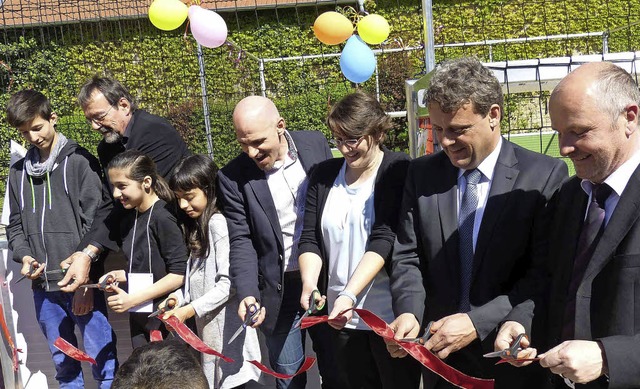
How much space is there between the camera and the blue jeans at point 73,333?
4.36m

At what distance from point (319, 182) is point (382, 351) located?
814mm

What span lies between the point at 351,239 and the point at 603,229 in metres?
1.32

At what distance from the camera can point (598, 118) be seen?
6.62 ft

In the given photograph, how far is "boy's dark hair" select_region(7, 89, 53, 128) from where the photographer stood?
14.0 ft

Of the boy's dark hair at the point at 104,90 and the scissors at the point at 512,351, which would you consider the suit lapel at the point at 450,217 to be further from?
the boy's dark hair at the point at 104,90

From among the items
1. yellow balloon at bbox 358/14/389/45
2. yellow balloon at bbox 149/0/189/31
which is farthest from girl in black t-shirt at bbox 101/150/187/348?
yellow balloon at bbox 358/14/389/45

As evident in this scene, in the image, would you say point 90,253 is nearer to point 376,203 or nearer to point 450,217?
point 376,203

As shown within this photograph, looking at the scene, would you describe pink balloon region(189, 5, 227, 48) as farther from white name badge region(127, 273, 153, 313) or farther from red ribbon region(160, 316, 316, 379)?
red ribbon region(160, 316, 316, 379)

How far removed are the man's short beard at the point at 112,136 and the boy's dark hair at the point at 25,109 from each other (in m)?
0.44

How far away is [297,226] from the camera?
3596mm

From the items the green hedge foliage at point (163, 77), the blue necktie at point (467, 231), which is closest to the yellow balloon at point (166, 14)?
the green hedge foliage at point (163, 77)

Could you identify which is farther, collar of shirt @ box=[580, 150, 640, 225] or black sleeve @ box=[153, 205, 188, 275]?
black sleeve @ box=[153, 205, 188, 275]

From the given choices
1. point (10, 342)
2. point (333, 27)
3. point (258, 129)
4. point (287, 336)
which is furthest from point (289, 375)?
point (333, 27)

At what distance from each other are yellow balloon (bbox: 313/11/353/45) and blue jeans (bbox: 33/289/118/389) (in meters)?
3.44
